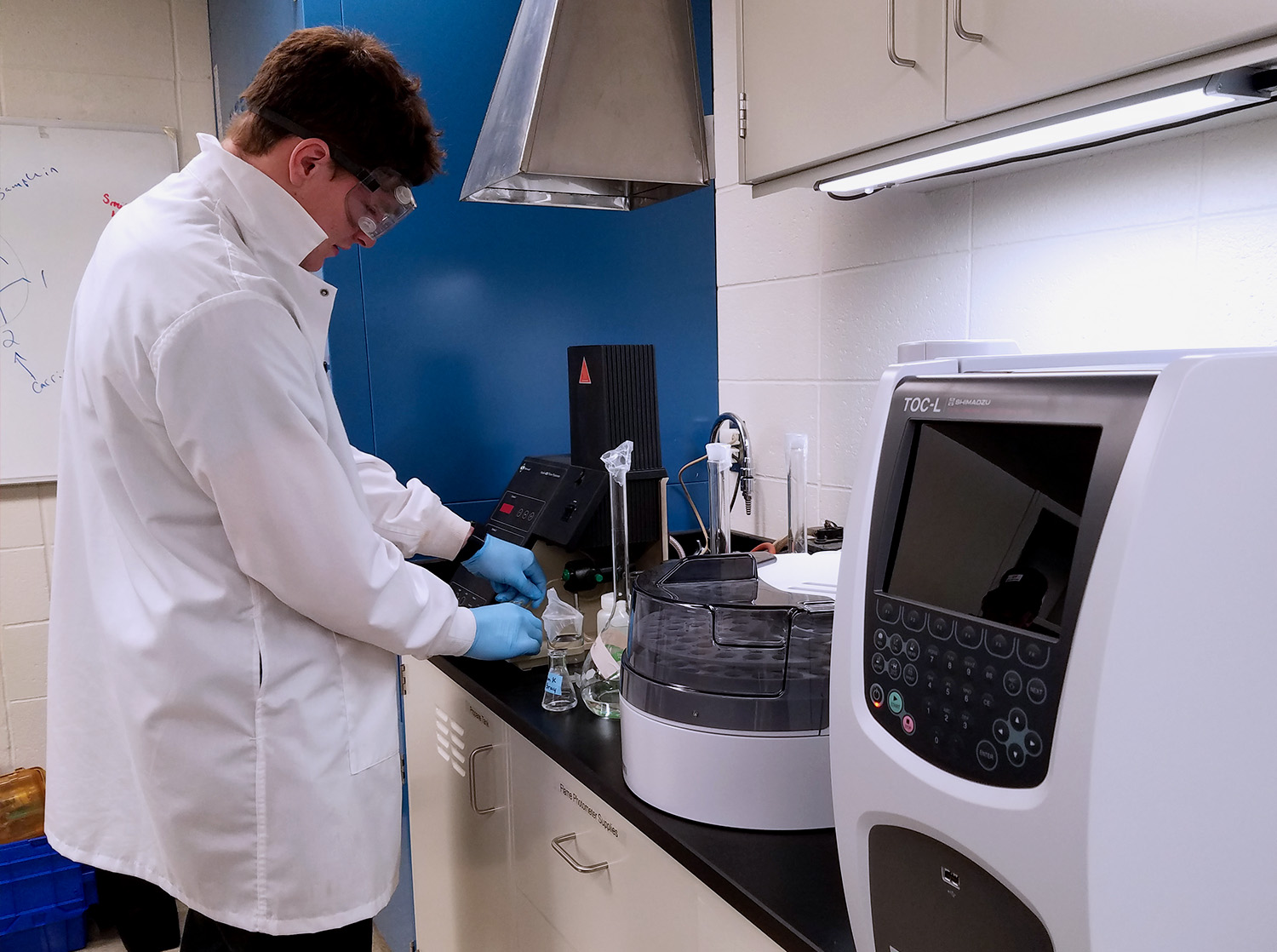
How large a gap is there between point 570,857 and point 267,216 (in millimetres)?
979

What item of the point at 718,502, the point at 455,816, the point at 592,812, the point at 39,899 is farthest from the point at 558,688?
the point at 39,899

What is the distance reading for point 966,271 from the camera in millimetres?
1539

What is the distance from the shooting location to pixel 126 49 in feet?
8.70

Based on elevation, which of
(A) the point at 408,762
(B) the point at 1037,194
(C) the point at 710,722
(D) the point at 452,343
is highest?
(B) the point at 1037,194

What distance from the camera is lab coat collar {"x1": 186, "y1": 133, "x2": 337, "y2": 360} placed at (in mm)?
1261

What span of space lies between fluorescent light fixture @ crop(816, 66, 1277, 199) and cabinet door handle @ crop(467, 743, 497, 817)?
1.05 metres

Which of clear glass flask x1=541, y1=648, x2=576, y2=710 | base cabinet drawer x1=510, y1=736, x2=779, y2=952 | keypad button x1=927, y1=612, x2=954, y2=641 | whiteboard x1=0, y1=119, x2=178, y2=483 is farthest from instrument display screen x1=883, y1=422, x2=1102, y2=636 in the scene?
whiteboard x1=0, y1=119, x2=178, y2=483

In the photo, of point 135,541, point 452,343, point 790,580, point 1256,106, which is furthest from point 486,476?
point 1256,106

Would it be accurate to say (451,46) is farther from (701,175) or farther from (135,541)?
(135,541)

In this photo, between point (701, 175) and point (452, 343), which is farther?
point (452, 343)

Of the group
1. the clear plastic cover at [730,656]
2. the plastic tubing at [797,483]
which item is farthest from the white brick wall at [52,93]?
the clear plastic cover at [730,656]

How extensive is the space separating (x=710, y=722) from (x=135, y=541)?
2.62 ft

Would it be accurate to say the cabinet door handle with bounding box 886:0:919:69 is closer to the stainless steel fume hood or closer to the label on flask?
the stainless steel fume hood

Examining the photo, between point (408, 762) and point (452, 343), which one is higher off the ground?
point (452, 343)
